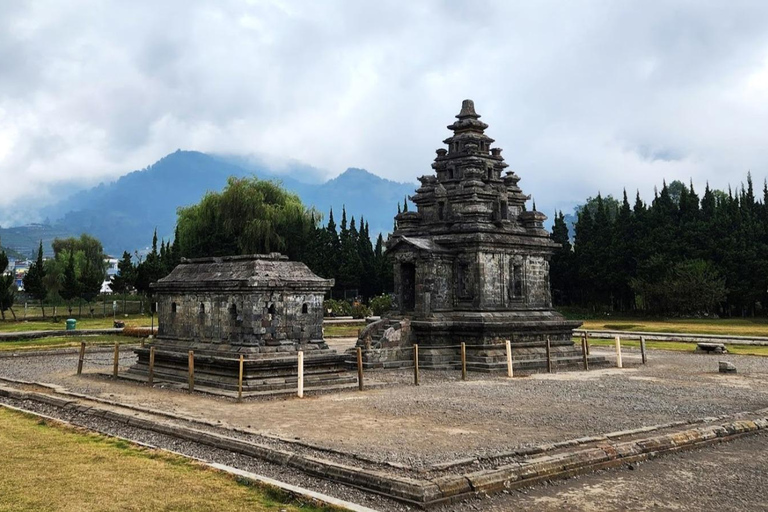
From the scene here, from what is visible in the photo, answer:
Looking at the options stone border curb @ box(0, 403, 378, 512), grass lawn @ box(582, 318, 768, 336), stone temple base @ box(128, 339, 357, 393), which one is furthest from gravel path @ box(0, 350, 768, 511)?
grass lawn @ box(582, 318, 768, 336)

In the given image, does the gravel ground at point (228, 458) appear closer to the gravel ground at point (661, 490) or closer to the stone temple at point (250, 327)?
the gravel ground at point (661, 490)

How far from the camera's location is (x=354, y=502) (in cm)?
807

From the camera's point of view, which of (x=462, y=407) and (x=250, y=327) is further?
(x=250, y=327)

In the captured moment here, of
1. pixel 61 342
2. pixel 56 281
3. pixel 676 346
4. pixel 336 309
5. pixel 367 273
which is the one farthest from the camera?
pixel 56 281

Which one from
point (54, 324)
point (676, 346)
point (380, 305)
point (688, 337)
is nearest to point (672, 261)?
point (688, 337)

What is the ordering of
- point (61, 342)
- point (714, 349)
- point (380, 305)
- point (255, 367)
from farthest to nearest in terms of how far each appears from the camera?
point (380, 305), point (61, 342), point (714, 349), point (255, 367)

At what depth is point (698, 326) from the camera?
4700 cm

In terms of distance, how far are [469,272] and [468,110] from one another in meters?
8.00

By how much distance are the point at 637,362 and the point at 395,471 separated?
20410mm

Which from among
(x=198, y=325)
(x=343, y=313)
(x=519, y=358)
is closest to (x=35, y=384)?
(x=198, y=325)

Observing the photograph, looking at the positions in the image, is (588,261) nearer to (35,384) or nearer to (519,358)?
(519,358)

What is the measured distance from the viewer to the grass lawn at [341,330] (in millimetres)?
39681

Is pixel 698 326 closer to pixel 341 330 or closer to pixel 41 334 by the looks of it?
pixel 341 330

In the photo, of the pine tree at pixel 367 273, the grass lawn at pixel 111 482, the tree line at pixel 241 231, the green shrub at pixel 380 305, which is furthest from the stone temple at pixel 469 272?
the pine tree at pixel 367 273
